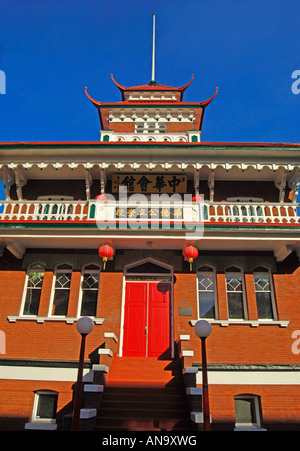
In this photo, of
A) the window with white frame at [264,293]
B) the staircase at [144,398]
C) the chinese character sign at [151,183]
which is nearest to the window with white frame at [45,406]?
the staircase at [144,398]

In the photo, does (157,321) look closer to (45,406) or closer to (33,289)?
(45,406)

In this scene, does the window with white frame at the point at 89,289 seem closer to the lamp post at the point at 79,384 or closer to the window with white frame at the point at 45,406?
the window with white frame at the point at 45,406

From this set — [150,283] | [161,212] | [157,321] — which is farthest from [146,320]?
[161,212]

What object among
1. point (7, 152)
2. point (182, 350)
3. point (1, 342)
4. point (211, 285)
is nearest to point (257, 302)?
point (211, 285)

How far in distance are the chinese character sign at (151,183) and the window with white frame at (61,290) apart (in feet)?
12.5

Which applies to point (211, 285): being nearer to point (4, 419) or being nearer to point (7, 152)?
point (4, 419)

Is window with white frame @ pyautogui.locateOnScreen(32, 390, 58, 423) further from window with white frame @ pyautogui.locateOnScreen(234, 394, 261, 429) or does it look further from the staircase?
window with white frame @ pyautogui.locateOnScreen(234, 394, 261, 429)

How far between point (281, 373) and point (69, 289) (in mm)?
7608

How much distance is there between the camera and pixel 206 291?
38.0ft

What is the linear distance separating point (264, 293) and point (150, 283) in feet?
13.6

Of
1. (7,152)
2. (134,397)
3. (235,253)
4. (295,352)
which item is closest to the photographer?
(134,397)

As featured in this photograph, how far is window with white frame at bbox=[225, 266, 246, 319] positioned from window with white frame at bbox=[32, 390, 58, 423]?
252 inches

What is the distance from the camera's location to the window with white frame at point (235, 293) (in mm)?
11320

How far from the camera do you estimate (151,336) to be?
11.2 metres
